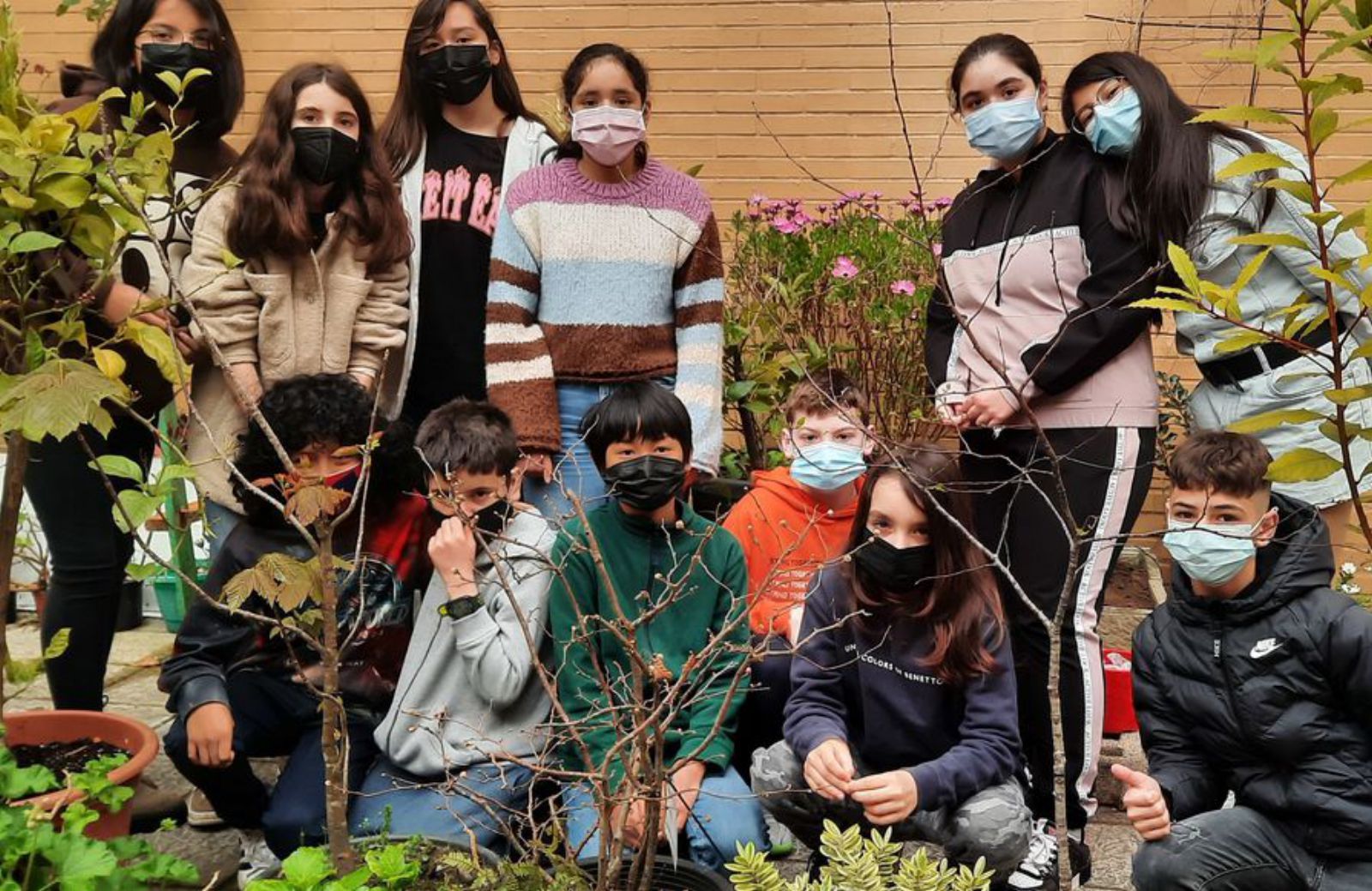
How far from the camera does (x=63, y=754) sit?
339 cm

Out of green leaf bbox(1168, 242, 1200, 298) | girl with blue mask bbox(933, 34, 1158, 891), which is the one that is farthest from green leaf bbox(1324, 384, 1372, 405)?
girl with blue mask bbox(933, 34, 1158, 891)

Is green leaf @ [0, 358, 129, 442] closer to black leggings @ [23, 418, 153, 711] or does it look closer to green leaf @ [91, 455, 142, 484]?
green leaf @ [91, 455, 142, 484]

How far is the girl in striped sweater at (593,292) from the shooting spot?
3898 millimetres

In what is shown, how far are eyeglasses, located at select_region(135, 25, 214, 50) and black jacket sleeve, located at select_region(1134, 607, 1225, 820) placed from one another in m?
2.98

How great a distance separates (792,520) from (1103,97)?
4.67 feet

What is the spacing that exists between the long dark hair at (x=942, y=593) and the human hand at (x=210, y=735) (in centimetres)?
156

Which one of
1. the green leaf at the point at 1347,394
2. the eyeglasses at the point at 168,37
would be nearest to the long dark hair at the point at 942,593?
the green leaf at the point at 1347,394

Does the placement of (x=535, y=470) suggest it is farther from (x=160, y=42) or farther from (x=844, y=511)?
(x=160, y=42)

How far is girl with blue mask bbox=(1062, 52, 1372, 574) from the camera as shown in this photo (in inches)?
132

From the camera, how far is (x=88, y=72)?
3855 millimetres

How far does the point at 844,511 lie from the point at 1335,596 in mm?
1352

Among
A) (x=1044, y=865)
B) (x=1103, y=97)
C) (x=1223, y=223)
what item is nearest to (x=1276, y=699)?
(x=1044, y=865)

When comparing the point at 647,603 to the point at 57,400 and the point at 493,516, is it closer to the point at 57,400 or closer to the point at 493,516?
the point at 493,516

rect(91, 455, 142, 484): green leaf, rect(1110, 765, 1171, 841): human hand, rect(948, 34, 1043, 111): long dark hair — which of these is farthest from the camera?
rect(948, 34, 1043, 111): long dark hair
